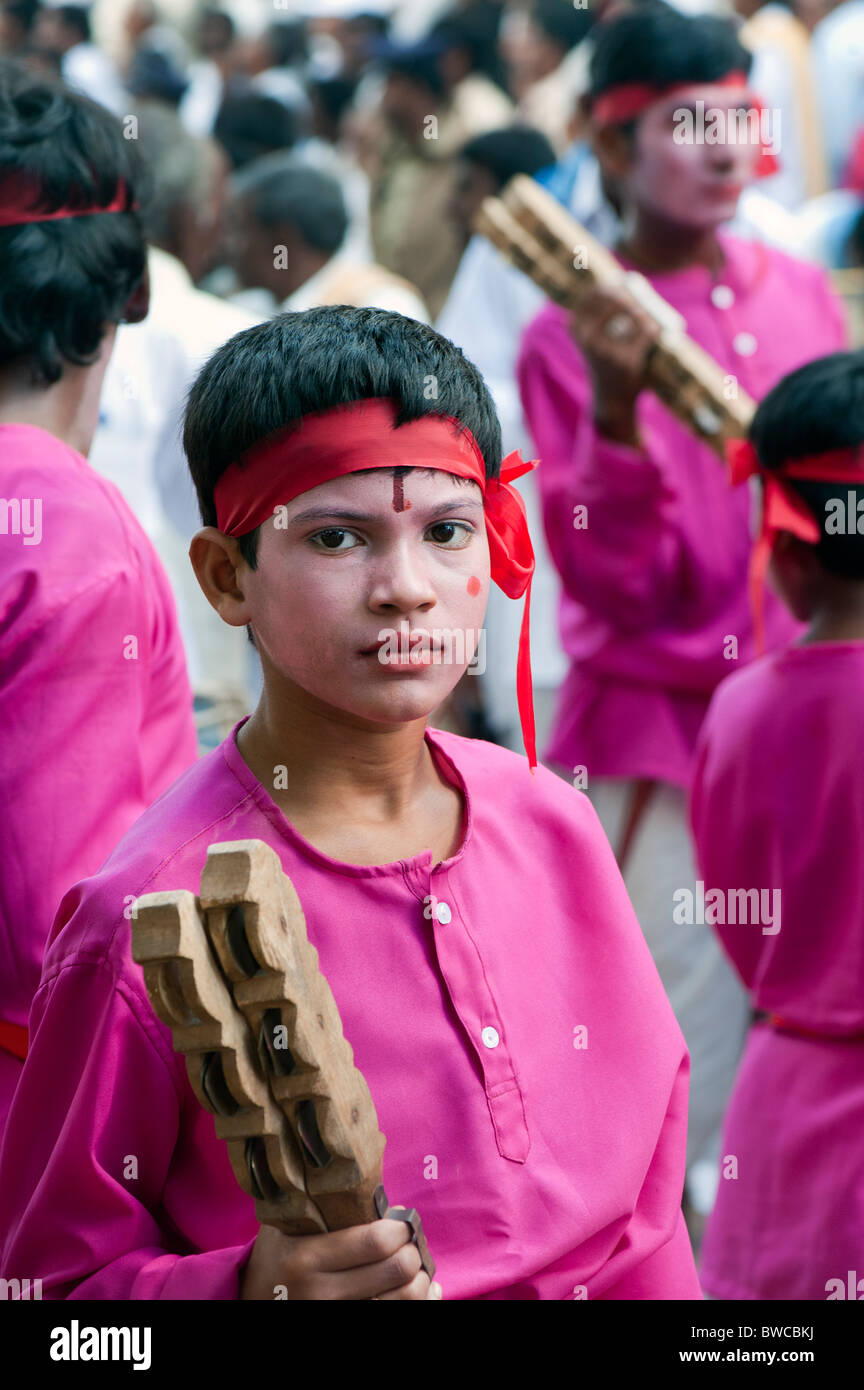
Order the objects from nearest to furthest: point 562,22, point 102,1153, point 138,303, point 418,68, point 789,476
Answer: point 102,1153, point 138,303, point 789,476, point 418,68, point 562,22

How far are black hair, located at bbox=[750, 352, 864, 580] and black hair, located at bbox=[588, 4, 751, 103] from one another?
4.73 feet

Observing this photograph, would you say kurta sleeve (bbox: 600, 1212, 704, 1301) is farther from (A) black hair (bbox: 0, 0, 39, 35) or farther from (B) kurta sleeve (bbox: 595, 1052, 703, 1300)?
(A) black hair (bbox: 0, 0, 39, 35)

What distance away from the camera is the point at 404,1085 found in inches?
58.6

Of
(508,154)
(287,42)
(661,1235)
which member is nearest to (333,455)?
(661,1235)

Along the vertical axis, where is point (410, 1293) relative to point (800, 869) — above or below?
below

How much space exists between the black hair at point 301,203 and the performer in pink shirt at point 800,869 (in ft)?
9.40

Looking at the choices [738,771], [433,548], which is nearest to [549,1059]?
[433,548]

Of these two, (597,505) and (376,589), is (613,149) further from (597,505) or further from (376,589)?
(376,589)

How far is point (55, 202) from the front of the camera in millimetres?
2164

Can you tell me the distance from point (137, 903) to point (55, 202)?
1.24 metres

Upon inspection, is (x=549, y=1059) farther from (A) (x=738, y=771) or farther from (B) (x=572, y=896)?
(A) (x=738, y=771)

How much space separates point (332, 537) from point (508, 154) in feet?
15.7

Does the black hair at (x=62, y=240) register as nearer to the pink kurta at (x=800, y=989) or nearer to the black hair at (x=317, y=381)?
the black hair at (x=317, y=381)

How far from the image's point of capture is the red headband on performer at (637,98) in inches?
151
